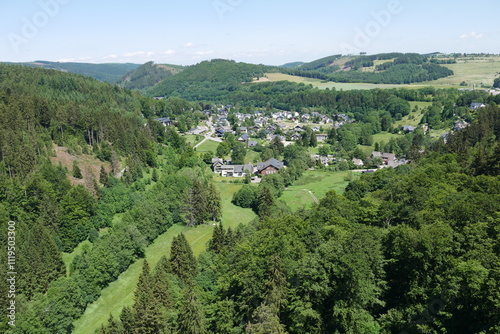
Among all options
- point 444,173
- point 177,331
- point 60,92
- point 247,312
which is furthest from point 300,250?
point 60,92

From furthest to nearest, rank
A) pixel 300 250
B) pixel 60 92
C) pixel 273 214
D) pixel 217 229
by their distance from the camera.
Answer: pixel 60 92 < pixel 273 214 < pixel 217 229 < pixel 300 250

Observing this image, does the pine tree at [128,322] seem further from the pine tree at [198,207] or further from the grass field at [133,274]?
the pine tree at [198,207]

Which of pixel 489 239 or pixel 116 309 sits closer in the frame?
pixel 489 239

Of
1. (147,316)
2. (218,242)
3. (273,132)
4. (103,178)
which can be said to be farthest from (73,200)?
(273,132)

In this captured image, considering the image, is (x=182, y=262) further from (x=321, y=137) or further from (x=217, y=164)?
(x=321, y=137)

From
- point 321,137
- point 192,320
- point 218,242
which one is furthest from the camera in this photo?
point 321,137

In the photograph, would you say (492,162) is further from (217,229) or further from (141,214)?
(141,214)

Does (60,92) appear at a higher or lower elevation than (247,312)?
higher
